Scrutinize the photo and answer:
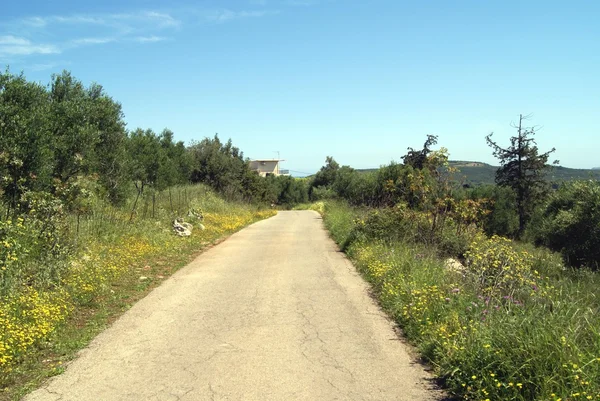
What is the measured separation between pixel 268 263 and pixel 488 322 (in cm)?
769

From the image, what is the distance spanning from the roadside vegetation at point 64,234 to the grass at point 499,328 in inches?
171

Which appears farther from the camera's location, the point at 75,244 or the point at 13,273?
the point at 75,244

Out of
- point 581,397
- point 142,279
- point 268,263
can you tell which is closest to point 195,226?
point 268,263

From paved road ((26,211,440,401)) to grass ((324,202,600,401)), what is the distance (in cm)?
39

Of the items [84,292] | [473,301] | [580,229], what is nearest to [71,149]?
[84,292]

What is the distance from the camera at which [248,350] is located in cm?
562

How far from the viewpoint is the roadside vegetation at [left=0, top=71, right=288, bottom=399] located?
5785 mm

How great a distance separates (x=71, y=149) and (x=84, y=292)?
7.10 meters

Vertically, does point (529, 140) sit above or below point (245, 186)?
above

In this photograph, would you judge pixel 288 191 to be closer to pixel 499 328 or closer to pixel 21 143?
pixel 21 143

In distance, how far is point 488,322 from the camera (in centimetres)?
514

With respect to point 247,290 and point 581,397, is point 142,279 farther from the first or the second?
point 581,397

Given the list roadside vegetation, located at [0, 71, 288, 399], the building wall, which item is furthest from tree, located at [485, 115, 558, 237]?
the building wall

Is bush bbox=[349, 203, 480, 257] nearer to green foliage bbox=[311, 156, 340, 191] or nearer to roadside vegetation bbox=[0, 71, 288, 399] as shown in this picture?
roadside vegetation bbox=[0, 71, 288, 399]
